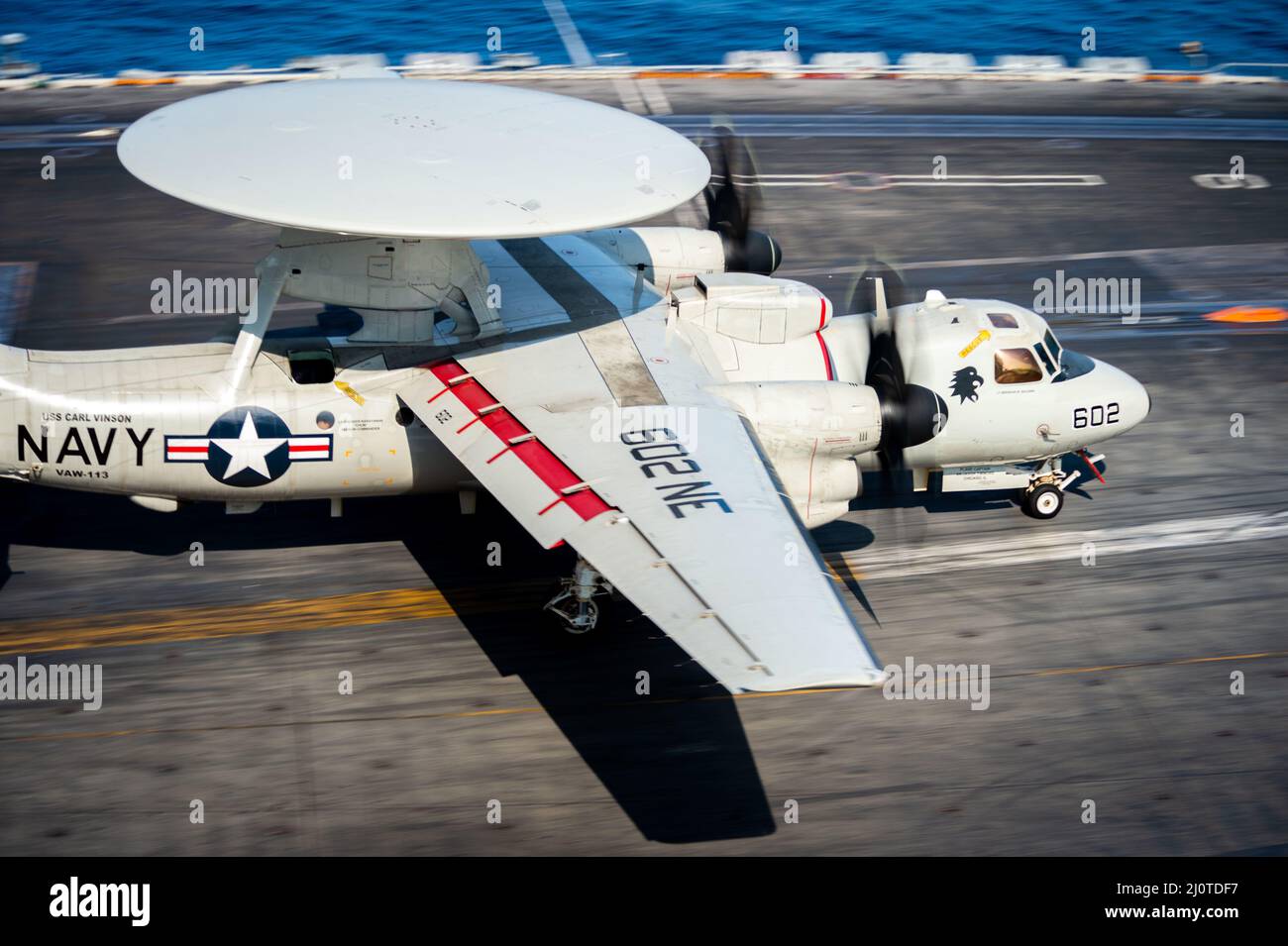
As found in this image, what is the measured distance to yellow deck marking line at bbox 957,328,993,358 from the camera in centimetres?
2667

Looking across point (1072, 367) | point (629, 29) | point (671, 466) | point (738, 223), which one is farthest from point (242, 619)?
point (629, 29)

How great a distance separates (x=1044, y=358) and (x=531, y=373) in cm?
1090

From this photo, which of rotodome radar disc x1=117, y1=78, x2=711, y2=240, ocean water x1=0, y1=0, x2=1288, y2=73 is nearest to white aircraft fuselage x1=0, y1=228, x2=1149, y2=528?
rotodome radar disc x1=117, y1=78, x2=711, y2=240

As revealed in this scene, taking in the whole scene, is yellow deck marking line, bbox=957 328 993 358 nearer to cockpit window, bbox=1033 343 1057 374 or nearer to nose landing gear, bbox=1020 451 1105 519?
cockpit window, bbox=1033 343 1057 374

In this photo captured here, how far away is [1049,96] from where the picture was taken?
5294cm

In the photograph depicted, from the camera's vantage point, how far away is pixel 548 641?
24.4m

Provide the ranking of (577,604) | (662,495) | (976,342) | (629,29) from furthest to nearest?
(629,29) → (976,342) → (577,604) → (662,495)

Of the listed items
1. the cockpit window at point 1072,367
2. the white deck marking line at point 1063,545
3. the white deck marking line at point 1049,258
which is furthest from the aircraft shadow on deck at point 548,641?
the white deck marking line at point 1049,258

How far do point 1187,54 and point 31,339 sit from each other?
→ 6000 cm

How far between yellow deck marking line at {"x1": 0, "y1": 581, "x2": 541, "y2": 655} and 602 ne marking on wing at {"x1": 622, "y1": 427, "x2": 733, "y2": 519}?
4979mm

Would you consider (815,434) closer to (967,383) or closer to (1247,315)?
(967,383)

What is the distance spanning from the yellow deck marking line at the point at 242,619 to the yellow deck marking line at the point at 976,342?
392 inches

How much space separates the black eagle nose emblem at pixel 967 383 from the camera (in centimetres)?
2659
